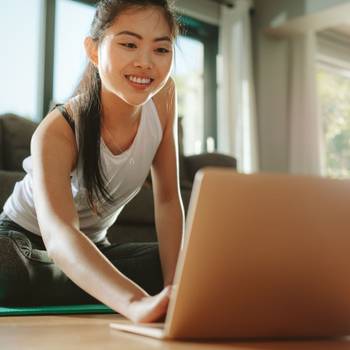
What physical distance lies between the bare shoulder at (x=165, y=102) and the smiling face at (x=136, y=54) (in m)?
0.17

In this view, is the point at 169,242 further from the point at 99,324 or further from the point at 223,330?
the point at 223,330

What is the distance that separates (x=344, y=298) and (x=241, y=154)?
375 centimetres

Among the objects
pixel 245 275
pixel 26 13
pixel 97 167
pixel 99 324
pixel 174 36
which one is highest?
pixel 26 13

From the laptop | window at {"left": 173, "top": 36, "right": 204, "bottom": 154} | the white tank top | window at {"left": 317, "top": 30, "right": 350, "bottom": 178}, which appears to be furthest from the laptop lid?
window at {"left": 317, "top": 30, "right": 350, "bottom": 178}

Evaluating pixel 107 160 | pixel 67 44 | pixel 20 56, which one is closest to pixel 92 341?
pixel 107 160

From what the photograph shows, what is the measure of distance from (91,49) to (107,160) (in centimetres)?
26

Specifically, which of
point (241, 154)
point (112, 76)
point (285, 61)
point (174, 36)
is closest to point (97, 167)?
point (112, 76)

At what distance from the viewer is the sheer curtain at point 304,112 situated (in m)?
4.81

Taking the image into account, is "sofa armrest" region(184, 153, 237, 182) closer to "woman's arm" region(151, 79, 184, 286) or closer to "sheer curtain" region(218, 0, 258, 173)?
"sheer curtain" region(218, 0, 258, 173)

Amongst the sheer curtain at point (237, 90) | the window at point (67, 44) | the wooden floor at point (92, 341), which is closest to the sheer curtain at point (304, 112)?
the sheer curtain at point (237, 90)

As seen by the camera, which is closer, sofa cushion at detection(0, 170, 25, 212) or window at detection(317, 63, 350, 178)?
sofa cushion at detection(0, 170, 25, 212)

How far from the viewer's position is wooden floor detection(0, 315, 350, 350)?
0.78 m

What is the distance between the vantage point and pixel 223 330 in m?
0.81

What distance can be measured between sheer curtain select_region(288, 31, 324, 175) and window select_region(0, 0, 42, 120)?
2.18 m
